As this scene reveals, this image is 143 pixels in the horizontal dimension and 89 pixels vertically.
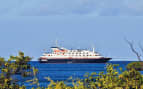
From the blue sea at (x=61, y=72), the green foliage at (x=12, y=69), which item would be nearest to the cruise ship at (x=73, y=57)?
the blue sea at (x=61, y=72)

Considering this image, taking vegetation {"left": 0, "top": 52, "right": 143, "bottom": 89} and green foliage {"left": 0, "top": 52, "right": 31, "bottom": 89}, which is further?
green foliage {"left": 0, "top": 52, "right": 31, "bottom": 89}

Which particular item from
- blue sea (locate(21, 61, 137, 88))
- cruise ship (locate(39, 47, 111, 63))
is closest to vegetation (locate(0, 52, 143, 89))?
blue sea (locate(21, 61, 137, 88))

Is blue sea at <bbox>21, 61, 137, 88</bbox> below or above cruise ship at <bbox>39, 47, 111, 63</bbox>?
below

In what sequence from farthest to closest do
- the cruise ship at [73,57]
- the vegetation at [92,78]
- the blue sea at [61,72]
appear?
the cruise ship at [73,57] → the blue sea at [61,72] → the vegetation at [92,78]

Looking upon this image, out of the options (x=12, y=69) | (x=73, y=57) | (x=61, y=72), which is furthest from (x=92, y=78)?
(x=73, y=57)

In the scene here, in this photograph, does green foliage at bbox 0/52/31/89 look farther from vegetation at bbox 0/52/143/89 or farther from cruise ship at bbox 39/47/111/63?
cruise ship at bbox 39/47/111/63

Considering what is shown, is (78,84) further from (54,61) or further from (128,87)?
(54,61)

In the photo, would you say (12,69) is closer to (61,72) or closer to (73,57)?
(61,72)

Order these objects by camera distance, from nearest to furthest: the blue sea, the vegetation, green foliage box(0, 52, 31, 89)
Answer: the vegetation < green foliage box(0, 52, 31, 89) < the blue sea

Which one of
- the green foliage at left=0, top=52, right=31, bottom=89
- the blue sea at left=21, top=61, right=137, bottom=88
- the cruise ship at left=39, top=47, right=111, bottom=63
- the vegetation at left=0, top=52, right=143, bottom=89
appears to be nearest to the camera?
the vegetation at left=0, top=52, right=143, bottom=89

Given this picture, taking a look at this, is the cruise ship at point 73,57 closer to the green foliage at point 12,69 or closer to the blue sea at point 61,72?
the blue sea at point 61,72

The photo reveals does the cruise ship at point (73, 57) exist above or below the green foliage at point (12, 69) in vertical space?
above

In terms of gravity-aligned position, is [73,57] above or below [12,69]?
above

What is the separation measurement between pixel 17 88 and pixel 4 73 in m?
0.71
